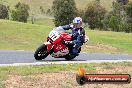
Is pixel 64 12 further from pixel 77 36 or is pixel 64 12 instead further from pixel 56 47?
pixel 56 47

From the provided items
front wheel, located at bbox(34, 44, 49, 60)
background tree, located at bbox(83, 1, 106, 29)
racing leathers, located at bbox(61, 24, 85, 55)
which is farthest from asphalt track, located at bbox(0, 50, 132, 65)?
background tree, located at bbox(83, 1, 106, 29)

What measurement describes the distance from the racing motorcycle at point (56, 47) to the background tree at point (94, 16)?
82.4 metres

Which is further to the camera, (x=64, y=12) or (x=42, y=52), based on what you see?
(x=64, y=12)

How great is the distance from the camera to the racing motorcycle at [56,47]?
15.9m

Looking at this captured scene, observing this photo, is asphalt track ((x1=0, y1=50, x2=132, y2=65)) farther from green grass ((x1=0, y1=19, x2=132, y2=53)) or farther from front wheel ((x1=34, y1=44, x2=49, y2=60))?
green grass ((x1=0, y1=19, x2=132, y2=53))

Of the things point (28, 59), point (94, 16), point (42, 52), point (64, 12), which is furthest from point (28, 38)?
point (94, 16)

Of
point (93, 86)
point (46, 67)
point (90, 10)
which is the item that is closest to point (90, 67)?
point (46, 67)

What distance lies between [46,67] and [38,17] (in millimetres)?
156946

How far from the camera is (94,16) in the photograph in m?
103

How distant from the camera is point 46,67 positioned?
485 inches

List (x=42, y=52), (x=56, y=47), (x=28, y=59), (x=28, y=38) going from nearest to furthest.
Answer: (x=28, y=59) < (x=42, y=52) < (x=56, y=47) < (x=28, y=38)

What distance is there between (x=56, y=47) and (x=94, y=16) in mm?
87459

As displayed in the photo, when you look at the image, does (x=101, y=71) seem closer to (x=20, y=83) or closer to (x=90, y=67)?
(x=90, y=67)

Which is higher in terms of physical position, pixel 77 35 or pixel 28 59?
pixel 77 35
